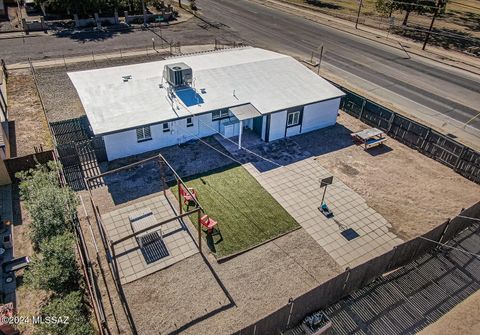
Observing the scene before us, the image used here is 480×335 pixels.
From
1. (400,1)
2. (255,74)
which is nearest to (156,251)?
(255,74)

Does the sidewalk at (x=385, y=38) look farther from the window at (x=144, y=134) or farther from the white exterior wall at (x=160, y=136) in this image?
the window at (x=144, y=134)

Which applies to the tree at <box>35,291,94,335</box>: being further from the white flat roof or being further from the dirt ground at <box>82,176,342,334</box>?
the white flat roof

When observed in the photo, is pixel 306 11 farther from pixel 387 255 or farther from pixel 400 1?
pixel 387 255

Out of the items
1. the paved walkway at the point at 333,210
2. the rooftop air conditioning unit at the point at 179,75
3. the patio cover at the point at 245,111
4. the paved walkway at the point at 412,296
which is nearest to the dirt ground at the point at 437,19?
the patio cover at the point at 245,111

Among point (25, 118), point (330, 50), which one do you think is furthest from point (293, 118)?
point (330, 50)

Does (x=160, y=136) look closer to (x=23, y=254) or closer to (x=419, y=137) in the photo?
(x=23, y=254)

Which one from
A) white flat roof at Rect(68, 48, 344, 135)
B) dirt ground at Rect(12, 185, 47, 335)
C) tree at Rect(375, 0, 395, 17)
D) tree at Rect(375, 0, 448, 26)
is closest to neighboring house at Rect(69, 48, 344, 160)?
white flat roof at Rect(68, 48, 344, 135)
